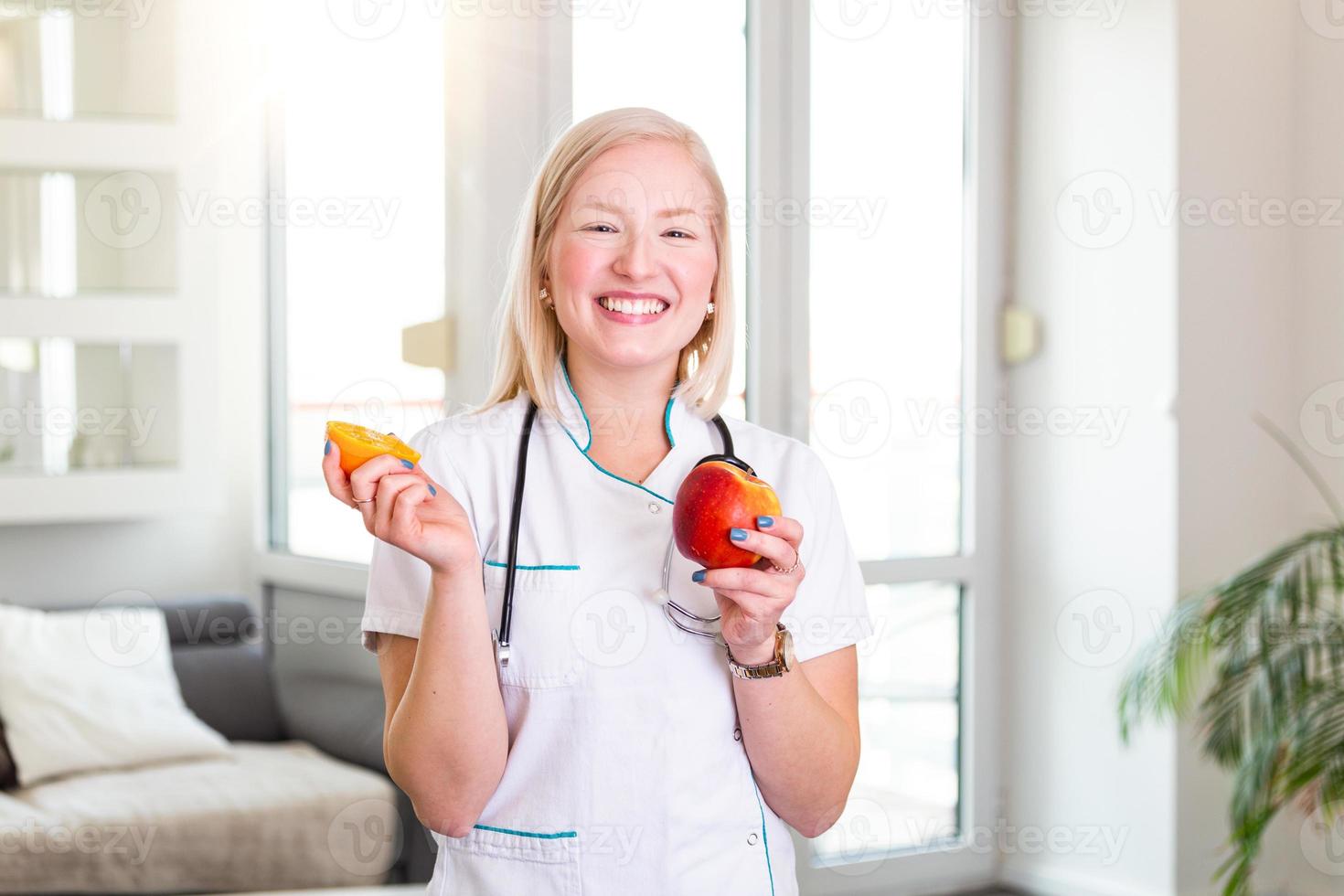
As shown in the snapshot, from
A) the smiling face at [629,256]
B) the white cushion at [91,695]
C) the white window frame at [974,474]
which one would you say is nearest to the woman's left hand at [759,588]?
the smiling face at [629,256]

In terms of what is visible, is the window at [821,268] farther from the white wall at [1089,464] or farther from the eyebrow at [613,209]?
the eyebrow at [613,209]

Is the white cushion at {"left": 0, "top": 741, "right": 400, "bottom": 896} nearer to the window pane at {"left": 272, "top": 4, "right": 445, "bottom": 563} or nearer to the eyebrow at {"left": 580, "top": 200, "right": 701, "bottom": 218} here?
the window pane at {"left": 272, "top": 4, "right": 445, "bottom": 563}

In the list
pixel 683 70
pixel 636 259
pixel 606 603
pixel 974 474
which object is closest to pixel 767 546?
pixel 606 603

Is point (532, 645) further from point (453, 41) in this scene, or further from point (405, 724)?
Answer: point (453, 41)

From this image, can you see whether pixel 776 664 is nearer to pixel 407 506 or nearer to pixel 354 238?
pixel 407 506

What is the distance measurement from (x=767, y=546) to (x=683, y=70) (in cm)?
195

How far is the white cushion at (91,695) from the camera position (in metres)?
2.73

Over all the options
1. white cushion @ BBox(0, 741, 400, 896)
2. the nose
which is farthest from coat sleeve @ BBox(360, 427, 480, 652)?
white cushion @ BBox(0, 741, 400, 896)

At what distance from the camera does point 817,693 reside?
1.13 meters

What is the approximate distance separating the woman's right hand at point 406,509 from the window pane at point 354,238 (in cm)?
180

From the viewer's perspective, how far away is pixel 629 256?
1.09m

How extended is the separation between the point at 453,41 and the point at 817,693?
1.96m

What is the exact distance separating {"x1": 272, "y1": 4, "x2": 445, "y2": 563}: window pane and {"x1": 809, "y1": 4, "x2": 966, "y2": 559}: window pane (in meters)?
0.86

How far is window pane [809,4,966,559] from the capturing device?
9.54 ft
